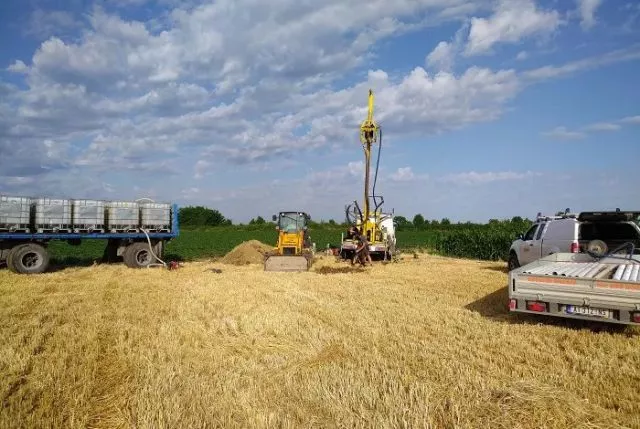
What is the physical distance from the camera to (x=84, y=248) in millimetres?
28281

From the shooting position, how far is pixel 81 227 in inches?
715

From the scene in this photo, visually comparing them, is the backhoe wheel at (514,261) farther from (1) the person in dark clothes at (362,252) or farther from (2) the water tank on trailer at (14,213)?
(2) the water tank on trailer at (14,213)

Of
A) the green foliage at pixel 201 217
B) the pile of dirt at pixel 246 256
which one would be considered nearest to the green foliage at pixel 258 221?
the green foliage at pixel 201 217

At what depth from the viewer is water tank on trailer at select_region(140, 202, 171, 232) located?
19641mm

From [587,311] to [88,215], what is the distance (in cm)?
1621

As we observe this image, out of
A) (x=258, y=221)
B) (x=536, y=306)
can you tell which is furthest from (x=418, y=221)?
(x=536, y=306)

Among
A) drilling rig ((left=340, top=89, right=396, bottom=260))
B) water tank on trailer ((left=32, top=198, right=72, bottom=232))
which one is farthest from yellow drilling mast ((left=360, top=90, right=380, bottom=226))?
water tank on trailer ((left=32, top=198, right=72, bottom=232))

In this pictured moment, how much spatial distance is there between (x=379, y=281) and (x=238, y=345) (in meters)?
7.90

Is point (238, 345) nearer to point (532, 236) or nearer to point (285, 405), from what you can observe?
point (285, 405)

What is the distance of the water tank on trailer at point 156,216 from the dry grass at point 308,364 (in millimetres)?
8337

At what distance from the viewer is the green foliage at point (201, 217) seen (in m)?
84.8

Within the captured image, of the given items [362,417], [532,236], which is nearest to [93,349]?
[362,417]

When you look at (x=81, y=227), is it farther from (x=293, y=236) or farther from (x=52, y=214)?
(x=293, y=236)

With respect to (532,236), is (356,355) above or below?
below
